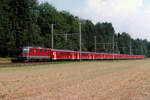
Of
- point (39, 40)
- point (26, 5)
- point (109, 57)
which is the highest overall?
point (26, 5)

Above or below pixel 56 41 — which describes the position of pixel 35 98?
below

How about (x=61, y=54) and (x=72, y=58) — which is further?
(x=72, y=58)

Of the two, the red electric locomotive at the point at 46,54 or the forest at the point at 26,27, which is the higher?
the forest at the point at 26,27

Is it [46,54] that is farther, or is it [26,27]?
[26,27]

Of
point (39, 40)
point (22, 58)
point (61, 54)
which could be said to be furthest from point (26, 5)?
point (22, 58)

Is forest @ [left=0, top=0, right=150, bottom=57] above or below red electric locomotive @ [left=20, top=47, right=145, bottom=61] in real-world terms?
above

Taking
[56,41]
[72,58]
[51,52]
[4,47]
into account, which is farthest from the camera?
[56,41]

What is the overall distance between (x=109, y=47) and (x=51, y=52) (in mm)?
71995

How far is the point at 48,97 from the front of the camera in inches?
341

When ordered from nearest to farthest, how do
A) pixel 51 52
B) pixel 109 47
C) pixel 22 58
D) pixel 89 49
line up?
pixel 22 58, pixel 51 52, pixel 89 49, pixel 109 47

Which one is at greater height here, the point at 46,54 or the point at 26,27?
the point at 26,27

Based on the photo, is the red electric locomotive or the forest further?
the forest

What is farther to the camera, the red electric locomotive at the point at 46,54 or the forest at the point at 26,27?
the forest at the point at 26,27

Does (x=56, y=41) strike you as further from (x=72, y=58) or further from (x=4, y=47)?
(x=4, y=47)
